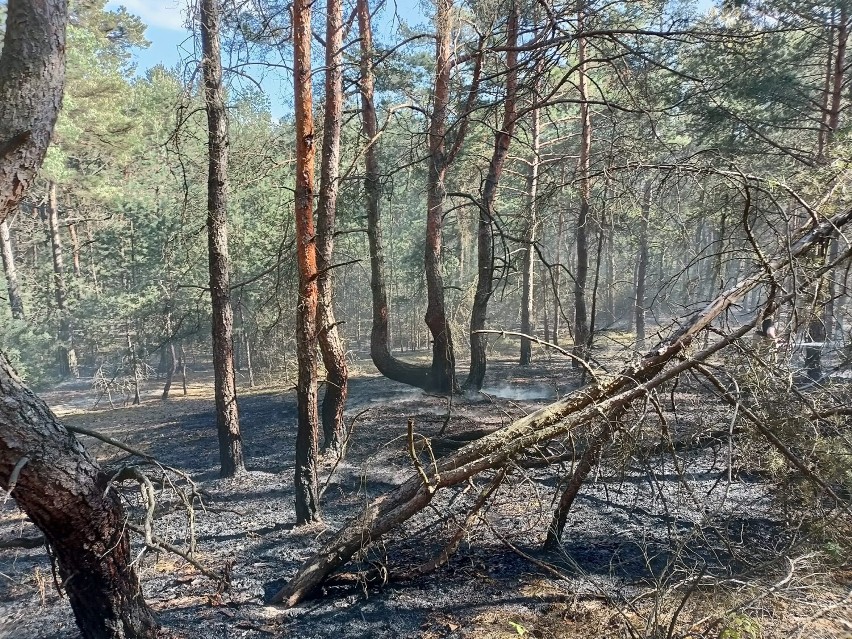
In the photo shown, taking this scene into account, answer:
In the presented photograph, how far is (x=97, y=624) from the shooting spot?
339 centimetres

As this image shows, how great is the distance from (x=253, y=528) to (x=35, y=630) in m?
2.39

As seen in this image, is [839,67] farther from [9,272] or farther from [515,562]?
[9,272]

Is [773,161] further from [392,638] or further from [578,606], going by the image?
[392,638]

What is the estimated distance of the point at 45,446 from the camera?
9.91 ft

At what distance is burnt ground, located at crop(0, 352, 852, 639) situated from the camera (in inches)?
137

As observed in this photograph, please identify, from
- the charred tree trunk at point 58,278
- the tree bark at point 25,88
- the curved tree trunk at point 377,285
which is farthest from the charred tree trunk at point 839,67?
the charred tree trunk at point 58,278

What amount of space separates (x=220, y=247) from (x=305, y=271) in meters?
2.50

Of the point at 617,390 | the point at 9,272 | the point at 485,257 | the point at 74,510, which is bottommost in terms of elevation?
the point at 74,510

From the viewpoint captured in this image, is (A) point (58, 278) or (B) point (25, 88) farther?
(A) point (58, 278)

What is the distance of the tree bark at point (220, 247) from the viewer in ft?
23.6

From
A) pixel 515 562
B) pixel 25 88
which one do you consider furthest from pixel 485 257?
pixel 25 88

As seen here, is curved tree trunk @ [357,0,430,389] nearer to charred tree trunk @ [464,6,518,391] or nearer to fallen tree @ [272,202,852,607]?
charred tree trunk @ [464,6,518,391]

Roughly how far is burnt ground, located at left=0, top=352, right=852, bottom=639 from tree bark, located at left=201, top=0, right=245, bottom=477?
0.76 m

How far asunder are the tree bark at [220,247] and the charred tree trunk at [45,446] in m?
4.11
